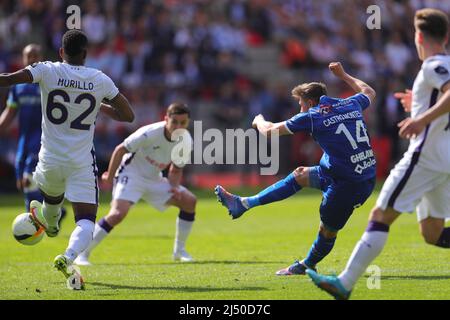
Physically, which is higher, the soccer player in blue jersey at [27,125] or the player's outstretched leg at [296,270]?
the soccer player in blue jersey at [27,125]

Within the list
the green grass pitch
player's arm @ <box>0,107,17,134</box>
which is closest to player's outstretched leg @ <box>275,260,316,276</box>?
the green grass pitch

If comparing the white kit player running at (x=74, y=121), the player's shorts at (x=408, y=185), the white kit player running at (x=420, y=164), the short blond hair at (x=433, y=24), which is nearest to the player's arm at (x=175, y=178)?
the white kit player running at (x=74, y=121)

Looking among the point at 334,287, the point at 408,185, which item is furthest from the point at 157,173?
the point at 408,185

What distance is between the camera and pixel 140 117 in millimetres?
26125

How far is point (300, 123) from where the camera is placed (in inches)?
380

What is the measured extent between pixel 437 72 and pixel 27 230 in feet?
15.7

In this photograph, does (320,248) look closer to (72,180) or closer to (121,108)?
(121,108)

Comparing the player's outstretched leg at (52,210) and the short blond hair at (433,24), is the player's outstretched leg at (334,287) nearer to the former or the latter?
the short blond hair at (433,24)

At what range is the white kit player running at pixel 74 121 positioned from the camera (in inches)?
372

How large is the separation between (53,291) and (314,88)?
3.49 metres

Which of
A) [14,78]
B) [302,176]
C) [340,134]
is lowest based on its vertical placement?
[302,176]

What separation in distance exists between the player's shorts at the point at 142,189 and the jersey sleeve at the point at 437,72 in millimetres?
5498

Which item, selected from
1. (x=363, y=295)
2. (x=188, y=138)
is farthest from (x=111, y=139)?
(x=363, y=295)
